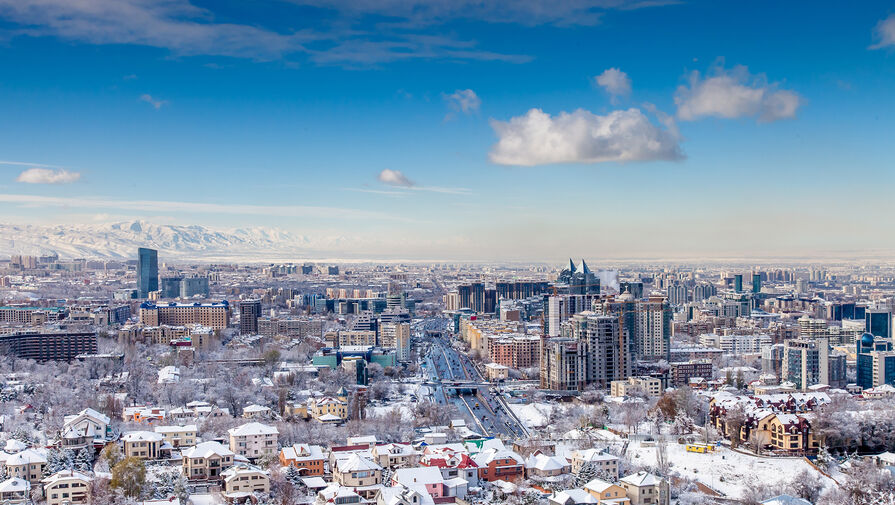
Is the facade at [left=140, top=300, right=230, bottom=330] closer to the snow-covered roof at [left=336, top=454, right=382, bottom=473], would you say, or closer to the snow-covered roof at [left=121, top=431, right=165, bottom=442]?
the snow-covered roof at [left=121, top=431, right=165, bottom=442]

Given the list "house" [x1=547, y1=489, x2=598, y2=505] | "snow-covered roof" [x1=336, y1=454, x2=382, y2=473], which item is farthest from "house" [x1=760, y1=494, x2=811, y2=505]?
"snow-covered roof" [x1=336, y1=454, x2=382, y2=473]

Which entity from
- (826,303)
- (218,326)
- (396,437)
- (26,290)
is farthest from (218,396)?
(26,290)

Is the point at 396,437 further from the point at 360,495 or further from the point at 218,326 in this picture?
the point at 218,326

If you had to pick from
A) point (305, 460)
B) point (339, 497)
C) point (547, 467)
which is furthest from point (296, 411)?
point (339, 497)

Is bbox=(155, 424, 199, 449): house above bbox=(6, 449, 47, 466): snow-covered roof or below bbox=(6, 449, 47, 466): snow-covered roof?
below

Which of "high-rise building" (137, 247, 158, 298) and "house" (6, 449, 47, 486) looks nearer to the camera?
"house" (6, 449, 47, 486)

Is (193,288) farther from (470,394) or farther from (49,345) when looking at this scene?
(470,394)

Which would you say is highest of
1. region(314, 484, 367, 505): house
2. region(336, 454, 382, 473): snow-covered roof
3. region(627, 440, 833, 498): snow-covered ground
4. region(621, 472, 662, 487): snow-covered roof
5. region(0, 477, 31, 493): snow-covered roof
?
region(336, 454, 382, 473): snow-covered roof

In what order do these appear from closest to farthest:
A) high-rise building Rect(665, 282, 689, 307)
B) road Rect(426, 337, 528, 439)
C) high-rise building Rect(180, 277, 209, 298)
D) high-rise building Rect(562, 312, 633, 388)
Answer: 1. road Rect(426, 337, 528, 439)
2. high-rise building Rect(562, 312, 633, 388)
3. high-rise building Rect(665, 282, 689, 307)
4. high-rise building Rect(180, 277, 209, 298)
